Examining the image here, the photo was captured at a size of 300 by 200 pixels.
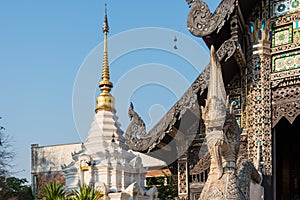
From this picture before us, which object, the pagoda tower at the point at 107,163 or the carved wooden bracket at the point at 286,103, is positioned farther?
the pagoda tower at the point at 107,163

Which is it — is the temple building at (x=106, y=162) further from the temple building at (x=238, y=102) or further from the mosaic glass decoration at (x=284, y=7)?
the mosaic glass decoration at (x=284, y=7)

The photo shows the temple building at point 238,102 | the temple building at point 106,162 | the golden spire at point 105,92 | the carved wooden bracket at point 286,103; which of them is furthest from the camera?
the golden spire at point 105,92

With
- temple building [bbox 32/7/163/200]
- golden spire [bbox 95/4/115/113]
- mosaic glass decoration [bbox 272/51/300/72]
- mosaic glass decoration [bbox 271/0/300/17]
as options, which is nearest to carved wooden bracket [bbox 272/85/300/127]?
mosaic glass decoration [bbox 272/51/300/72]

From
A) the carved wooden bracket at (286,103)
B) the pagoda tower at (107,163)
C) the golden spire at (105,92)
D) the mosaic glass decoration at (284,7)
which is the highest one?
the mosaic glass decoration at (284,7)

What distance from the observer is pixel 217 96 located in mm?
6570

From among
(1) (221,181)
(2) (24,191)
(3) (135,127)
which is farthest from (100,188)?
(2) (24,191)

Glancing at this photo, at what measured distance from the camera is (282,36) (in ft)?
33.7

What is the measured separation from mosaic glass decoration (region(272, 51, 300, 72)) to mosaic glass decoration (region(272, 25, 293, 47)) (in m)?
0.24

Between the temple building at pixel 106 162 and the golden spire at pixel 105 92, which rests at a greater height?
the golden spire at pixel 105 92

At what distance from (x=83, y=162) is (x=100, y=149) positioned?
0.46 metres

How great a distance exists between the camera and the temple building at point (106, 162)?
34.7ft

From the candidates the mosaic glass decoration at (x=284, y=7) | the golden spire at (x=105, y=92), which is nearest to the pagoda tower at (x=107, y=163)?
the golden spire at (x=105, y=92)

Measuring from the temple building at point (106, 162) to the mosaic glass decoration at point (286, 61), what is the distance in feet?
10.7

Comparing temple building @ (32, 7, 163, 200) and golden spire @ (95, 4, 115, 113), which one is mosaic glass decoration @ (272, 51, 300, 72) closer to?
temple building @ (32, 7, 163, 200)
